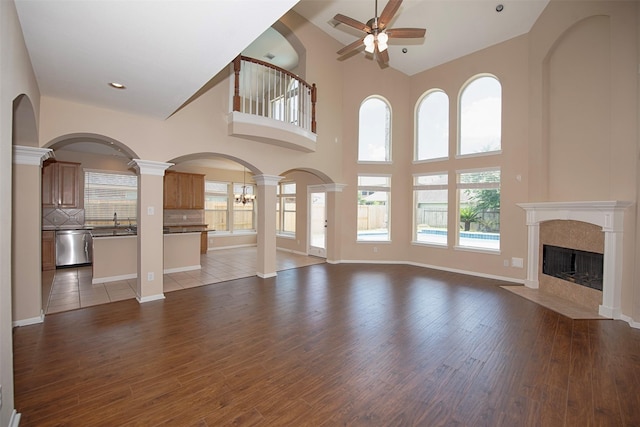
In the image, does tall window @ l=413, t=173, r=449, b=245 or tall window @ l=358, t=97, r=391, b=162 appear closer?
tall window @ l=413, t=173, r=449, b=245

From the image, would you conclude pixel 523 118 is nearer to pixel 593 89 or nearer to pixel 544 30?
pixel 593 89

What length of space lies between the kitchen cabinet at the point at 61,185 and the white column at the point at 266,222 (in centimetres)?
491

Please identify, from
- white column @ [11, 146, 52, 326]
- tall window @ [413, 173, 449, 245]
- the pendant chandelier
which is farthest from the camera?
the pendant chandelier

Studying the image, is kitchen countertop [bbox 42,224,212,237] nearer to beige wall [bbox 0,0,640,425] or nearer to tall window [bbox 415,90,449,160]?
beige wall [bbox 0,0,640,425]

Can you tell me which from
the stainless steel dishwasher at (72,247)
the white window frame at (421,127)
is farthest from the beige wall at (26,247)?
the white window frame at (421,127)

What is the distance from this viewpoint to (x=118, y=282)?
5.25 m

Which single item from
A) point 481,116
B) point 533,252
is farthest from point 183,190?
point 533,252

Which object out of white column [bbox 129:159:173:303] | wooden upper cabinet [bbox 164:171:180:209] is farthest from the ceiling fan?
wooden upper cabinet [bbox 164:171:180:209]

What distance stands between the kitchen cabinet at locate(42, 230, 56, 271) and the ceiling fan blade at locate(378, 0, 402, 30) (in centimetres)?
792

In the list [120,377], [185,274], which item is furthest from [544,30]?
[185,274]

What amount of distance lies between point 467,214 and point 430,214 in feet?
2.88

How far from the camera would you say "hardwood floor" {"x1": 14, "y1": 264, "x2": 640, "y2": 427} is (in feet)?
6.65

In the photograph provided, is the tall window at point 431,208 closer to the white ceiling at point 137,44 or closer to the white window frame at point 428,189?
the white window frame at point 428,189

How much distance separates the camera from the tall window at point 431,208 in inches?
265
